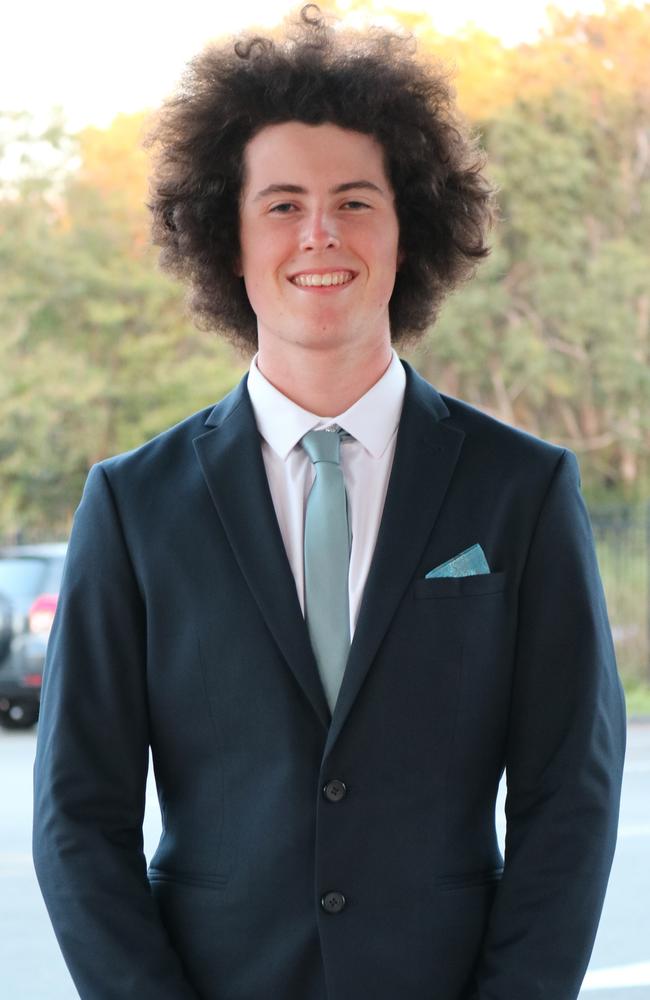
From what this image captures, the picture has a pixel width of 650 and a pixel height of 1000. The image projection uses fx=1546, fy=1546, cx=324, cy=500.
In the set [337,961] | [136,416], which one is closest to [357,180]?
[337,961]

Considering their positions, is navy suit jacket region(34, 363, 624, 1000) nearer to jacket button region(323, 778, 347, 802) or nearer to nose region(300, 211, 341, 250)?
jacket button region(323, 778, 347, 802)

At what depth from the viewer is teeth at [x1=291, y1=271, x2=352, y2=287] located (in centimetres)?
204

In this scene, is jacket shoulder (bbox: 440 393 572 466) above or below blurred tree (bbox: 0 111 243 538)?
below

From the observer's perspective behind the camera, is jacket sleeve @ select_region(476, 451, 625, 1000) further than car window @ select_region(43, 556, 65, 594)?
No

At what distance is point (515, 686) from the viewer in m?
1.99

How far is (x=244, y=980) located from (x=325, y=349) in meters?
0.83

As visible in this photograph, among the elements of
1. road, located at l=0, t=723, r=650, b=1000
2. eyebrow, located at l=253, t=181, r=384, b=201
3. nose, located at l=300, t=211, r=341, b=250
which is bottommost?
road, located at l=0, t=723, r=650, b=1000

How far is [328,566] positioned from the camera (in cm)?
201

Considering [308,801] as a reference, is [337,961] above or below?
below

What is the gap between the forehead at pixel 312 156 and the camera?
2066 mm

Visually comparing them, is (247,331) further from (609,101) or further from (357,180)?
(609,101)

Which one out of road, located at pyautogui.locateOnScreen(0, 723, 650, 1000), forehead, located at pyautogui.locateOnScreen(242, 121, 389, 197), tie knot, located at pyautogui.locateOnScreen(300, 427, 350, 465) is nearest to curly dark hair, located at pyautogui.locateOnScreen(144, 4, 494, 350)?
A: forehead, located at pyautogui.locateOnScreen(242, 121, 389, 197)

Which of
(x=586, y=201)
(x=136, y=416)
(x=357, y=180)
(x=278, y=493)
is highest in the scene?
(x=586, y=201)

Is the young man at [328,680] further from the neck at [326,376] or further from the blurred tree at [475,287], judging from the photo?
the blurred tree at [475,287]
